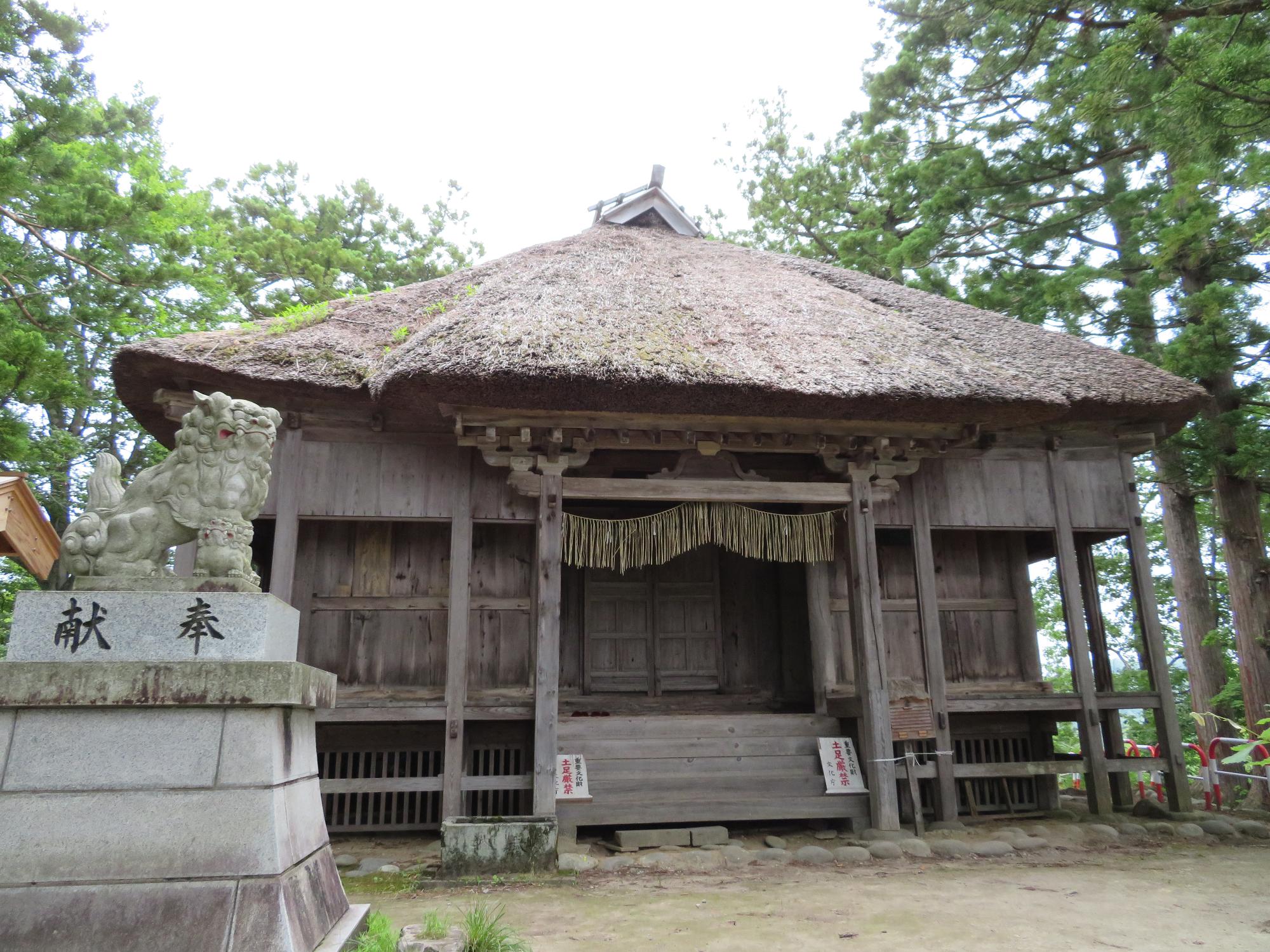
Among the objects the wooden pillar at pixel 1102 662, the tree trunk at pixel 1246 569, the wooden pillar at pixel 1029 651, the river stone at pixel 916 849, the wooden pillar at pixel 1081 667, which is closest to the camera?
the river stone at pixel 916 849

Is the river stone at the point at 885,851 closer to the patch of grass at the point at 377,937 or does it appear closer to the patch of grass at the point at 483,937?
the patch of grass at the point at 483,937

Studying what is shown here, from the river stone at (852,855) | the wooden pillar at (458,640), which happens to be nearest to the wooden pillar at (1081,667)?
the river stone at (852,855)

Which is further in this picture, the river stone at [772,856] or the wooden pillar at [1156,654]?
the wooden pillar at [1156,654]

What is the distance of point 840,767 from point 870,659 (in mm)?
955

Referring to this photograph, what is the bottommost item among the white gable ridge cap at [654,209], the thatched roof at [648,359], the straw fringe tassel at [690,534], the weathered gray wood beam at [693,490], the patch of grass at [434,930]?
the patch of grass at [434,930]

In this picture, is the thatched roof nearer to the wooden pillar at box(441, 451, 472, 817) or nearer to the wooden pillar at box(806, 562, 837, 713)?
the wooden pillar at box(441, 451, 472, 817)

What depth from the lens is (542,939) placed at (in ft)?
13.6

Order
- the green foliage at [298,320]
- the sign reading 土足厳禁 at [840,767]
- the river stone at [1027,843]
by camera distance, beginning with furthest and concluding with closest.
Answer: the green foliage at [298,320]
the sign reading 土足厳禁 at [840,767]
the river stone at [1027,843]

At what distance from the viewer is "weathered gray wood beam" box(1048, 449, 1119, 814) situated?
737 cm

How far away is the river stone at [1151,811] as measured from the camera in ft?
24.1

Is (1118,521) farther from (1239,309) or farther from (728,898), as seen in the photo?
(728,898)

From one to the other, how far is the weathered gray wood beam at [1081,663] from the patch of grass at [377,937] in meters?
6.23

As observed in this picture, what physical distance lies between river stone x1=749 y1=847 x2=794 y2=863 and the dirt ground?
220mm

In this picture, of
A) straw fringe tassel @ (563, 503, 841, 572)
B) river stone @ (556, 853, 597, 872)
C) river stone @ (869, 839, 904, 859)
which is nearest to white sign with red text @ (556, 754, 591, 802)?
river stone @ (556, 853, 597, 872)
